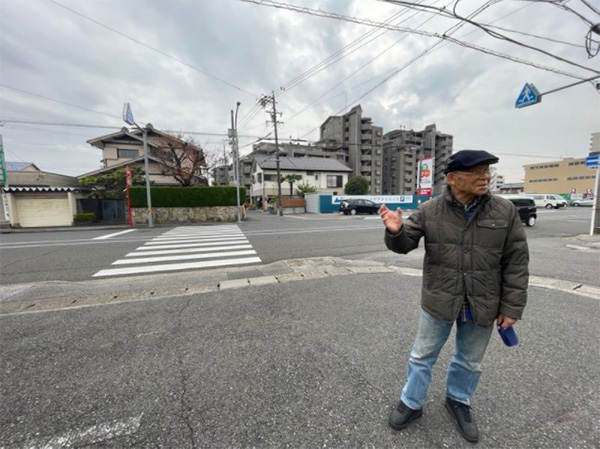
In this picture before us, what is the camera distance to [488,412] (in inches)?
72.9

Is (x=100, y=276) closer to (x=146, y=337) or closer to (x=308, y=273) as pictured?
(x=146, y=337)

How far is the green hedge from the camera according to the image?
663 inches

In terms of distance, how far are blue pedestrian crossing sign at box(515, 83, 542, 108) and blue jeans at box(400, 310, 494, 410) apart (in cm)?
982

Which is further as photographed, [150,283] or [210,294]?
[150,283]

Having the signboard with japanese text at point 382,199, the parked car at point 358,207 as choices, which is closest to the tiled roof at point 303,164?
the signboard with japanese text at point 382,199

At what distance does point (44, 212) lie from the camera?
16844mm

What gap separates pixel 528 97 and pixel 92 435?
1217cm

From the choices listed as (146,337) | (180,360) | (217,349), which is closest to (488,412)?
(217,349)

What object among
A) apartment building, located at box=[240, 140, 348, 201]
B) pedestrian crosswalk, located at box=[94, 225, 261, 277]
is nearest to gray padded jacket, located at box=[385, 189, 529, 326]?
pedestrian crosswalk, located at box=[94, 225, 261, 277]

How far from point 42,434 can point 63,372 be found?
79 centimetres

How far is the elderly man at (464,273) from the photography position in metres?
1.56

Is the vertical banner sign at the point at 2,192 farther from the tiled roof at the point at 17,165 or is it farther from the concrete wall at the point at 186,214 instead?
the tiled roof at the point at 17,165

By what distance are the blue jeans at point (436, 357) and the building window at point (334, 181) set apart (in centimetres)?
3604

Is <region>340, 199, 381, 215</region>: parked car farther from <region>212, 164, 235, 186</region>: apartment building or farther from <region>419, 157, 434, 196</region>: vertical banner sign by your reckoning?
<region>212, 164, 235, 186</region>: apartment building
